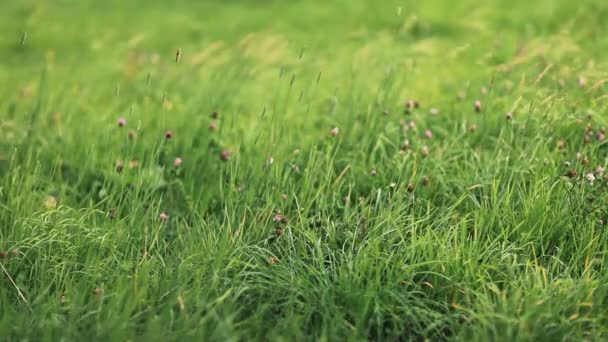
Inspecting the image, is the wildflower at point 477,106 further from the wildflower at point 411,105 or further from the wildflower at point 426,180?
the wildflower at point 426,180

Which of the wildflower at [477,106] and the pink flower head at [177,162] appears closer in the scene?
the pink flower head at [177,162]

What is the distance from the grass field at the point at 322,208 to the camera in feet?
8.98

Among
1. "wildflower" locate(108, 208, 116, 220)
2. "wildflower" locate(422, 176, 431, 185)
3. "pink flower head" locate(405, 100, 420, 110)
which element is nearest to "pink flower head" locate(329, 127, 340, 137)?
"pink flower head" locate(405, 100, 420, 110)

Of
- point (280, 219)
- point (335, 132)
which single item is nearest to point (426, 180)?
point (335, 132)

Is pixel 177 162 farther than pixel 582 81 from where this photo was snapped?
No

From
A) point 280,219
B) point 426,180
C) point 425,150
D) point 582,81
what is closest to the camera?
point 280,219

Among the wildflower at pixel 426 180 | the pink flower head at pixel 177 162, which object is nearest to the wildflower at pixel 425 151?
the wildflower at pixel 426 180

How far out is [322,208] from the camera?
349 centimetres

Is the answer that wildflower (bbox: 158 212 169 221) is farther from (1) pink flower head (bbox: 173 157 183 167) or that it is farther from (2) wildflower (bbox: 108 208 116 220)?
(1) pink flower head (bbox: 173 157 183 167)

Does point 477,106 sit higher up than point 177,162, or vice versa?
point 477,106

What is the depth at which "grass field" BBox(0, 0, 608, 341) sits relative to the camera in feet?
8.98

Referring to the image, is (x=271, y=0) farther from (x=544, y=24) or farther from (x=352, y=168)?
(x=352, y=168)

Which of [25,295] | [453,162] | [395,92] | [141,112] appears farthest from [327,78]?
[25,295]

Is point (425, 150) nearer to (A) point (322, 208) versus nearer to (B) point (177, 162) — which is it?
(A) point (322, 208)
